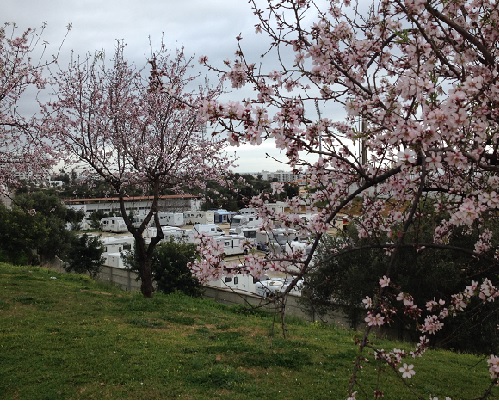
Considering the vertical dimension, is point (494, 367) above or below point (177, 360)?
above

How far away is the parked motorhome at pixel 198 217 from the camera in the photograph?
40584 mm

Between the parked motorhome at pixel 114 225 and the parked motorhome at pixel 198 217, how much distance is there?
18.9ft

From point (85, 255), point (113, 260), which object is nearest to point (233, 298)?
point (85, 255)

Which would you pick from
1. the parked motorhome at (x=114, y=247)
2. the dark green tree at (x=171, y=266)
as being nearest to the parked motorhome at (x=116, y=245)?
the parked motorhome at (x=114, y=247)

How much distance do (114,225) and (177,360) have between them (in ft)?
125

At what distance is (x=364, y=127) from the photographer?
2963 mm

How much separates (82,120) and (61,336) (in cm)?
619

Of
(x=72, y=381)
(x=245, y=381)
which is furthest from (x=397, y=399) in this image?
(x=72, y=381)

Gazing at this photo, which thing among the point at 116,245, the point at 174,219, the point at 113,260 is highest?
the point at 174,219

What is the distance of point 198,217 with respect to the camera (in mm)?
42312

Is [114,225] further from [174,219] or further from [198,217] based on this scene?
[198,217]

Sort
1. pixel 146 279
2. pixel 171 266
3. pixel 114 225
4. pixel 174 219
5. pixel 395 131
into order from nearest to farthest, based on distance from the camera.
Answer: pixel 395 131 → pixel 146 279 → pixel 171 266 → pixel 174 219 → pixel 114 225

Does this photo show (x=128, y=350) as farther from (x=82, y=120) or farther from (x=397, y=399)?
(x=82, y=120)

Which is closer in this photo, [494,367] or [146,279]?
[494,367]
